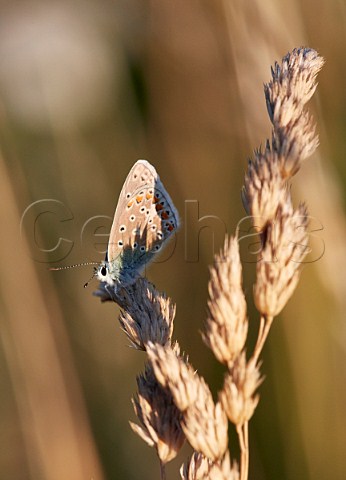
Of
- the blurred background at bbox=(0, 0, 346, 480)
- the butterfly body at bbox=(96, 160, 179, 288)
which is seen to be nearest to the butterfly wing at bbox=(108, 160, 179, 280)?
the butterfly body at bbox=(96, 160, 179, 288)

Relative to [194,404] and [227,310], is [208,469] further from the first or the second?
[227,310]

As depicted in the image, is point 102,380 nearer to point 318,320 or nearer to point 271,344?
point 271,344

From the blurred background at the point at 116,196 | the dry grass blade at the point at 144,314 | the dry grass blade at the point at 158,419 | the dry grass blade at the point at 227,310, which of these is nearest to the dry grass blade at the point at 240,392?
the dry grass blade at the point at 227,310

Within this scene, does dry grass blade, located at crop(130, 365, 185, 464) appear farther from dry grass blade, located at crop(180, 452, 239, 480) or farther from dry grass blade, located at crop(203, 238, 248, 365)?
dry grass blade, located at crop(203, 238, 248, 365)

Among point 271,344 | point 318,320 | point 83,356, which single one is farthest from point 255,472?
point 83,356

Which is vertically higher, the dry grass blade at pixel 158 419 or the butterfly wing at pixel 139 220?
the butterfly wing at pixel 139 220

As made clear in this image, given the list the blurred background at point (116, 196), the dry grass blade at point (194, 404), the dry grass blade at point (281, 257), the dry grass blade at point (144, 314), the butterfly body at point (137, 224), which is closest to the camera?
the dry grass blade at point (194, 404)

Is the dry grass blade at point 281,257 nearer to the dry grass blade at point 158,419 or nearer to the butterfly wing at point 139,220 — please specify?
the dry grass blade at point 158,419
